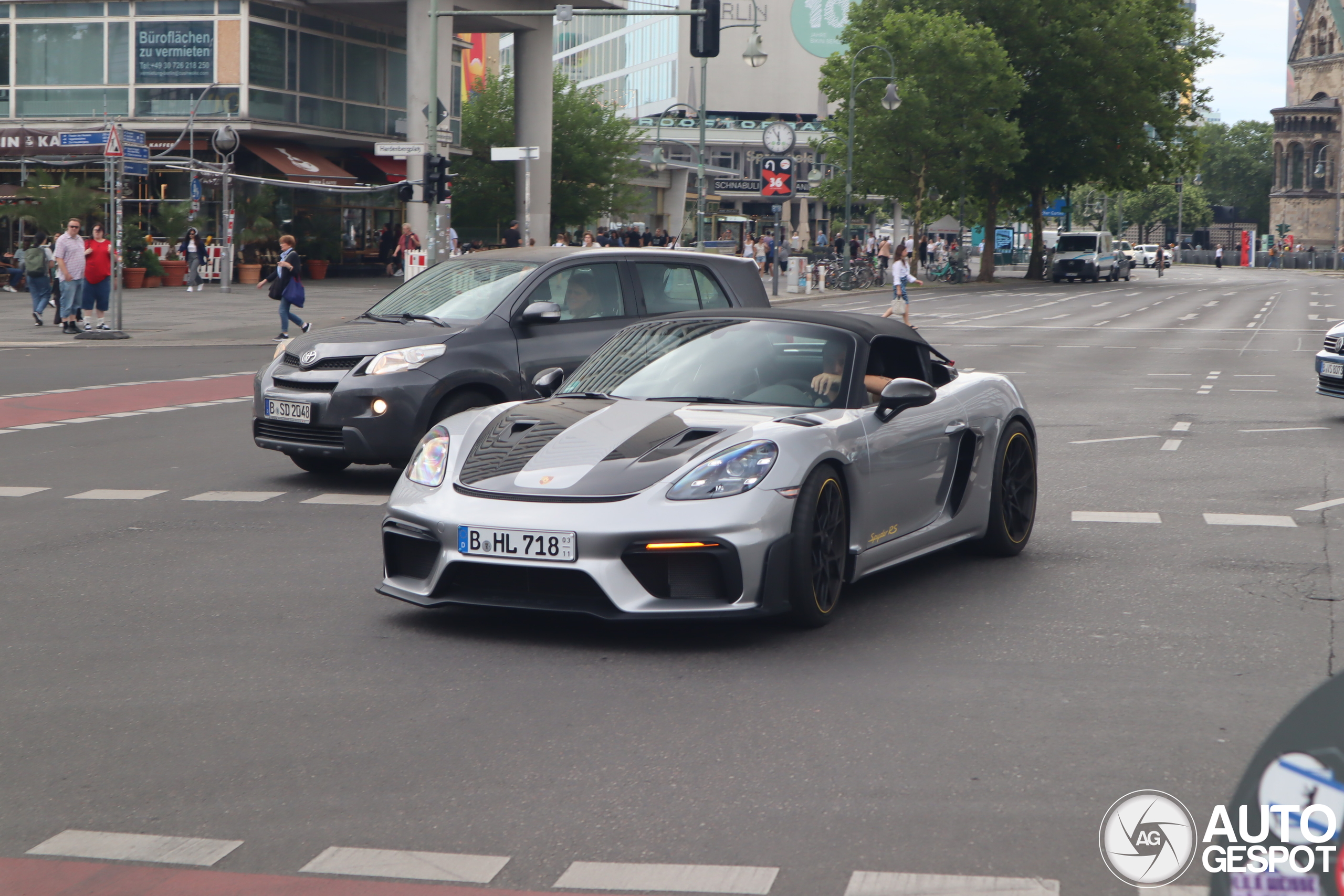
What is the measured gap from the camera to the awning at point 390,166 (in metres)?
51.2

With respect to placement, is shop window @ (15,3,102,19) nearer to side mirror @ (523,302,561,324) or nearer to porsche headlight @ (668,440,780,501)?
side mirror @ (523,302,561,324)

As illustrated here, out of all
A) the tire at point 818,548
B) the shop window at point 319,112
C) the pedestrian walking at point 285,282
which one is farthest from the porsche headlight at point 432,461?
the shop window at point 319,112

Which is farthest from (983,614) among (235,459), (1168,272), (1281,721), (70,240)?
(1168,272)

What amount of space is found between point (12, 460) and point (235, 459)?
5.30 feet

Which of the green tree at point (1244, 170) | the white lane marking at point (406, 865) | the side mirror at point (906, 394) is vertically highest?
the green tree at point (1244, 170)

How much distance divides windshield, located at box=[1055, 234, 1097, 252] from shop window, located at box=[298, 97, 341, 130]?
36.5 meters

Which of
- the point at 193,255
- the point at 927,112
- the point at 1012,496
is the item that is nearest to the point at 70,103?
the point at 193,255

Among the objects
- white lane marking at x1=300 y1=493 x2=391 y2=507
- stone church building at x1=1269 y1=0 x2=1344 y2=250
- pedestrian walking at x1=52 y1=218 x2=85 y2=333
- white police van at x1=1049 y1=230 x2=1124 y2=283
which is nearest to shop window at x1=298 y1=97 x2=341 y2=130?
pedestrian walking at x1=52 y1=218 x2=85 y2=333

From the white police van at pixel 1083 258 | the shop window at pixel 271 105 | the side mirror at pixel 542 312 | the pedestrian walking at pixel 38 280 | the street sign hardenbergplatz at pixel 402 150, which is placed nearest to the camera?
the side mirror at pixel 542 312

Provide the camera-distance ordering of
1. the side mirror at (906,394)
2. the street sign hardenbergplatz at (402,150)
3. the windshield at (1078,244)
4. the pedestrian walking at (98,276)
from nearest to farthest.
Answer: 1. the side mirror at (906,394)
2. the pedestrian walking at (98,276)
3. the street sign hardenbergplatz at (402,150)
4. the windshield at (1078,244)

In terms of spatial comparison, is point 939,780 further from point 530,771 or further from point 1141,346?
point 1141,346

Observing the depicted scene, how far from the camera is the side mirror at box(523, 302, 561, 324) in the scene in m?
10.9

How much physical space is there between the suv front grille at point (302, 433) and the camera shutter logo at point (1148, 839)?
722cm

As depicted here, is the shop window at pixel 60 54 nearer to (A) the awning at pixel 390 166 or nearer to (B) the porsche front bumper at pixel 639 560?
(A) the awning at pixel 390 166
